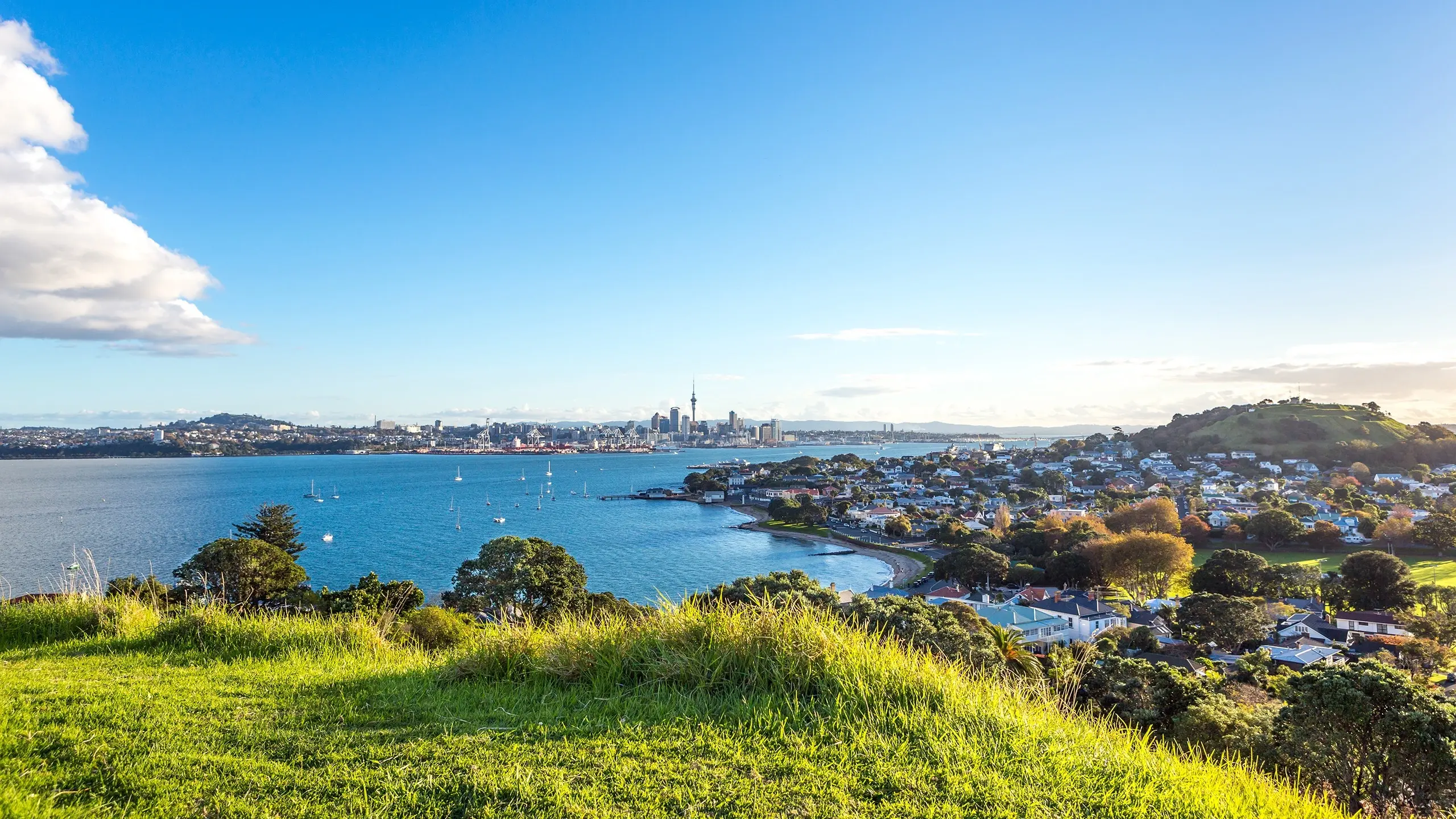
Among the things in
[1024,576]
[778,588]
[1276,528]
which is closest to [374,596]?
[778,588]

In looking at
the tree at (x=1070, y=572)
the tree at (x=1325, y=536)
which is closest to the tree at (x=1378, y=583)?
the tree at (x=1070, y=572)

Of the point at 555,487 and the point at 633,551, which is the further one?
the point at 555,487

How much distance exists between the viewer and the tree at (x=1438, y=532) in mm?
38438

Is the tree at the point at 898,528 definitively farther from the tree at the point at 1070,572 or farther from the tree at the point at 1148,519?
the tree at the point at 1070,572

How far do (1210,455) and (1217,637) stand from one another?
91383 mm

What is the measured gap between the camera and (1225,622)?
24078 mm

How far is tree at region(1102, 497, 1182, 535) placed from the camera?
46219mm

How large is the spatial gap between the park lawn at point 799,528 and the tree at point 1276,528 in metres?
28.3

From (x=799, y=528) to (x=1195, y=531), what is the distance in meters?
28.8

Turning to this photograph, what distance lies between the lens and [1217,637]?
79.3ft

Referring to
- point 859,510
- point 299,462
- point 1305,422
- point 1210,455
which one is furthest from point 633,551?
point 299,462

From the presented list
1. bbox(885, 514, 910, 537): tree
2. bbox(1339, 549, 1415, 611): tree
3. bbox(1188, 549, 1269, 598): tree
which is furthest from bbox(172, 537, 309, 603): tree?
bbox(885, 514, 910, 537): tree

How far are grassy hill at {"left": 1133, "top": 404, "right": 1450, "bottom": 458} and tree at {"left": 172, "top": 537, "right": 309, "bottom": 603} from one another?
10870 centimetres

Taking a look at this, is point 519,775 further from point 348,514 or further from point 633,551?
point 348,514
